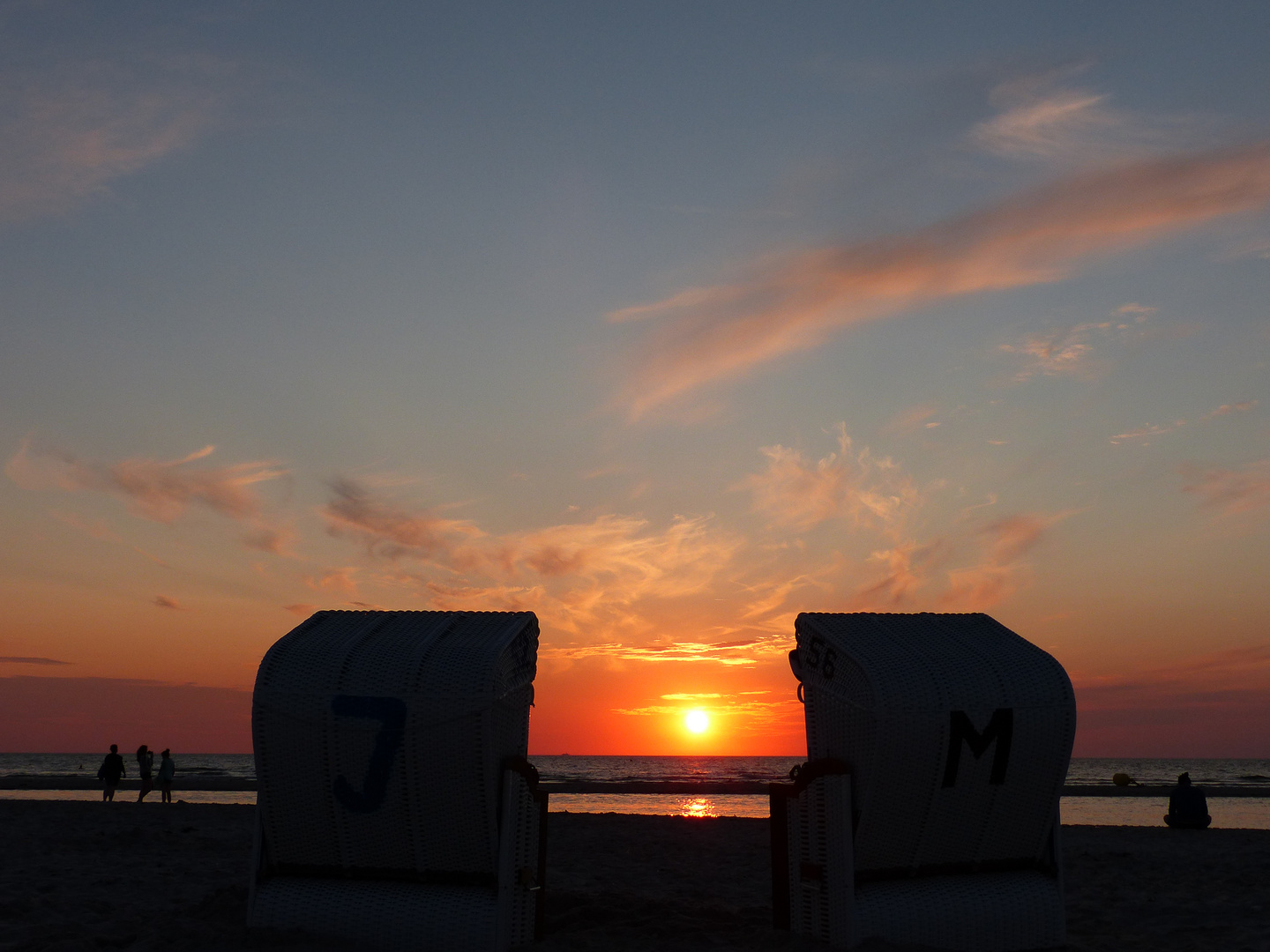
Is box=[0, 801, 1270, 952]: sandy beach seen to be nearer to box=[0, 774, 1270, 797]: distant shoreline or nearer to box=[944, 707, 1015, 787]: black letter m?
box=[944, 707, 1015, 787]: black letter m

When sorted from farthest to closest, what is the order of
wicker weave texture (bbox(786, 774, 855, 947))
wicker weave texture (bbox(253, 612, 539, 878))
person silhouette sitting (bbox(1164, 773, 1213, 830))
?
person silhouette sitting (bbox(1164, 773, 1213, 830)) → wicker weave texture (bbox(786, 774, 855, 947)) → wicker weave texture (bbox(253, 612, 539, 878))

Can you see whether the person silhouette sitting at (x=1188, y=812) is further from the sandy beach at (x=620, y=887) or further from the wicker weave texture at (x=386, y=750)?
the wicker weave texture at (x=386, y=750)

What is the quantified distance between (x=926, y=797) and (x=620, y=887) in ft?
20.7

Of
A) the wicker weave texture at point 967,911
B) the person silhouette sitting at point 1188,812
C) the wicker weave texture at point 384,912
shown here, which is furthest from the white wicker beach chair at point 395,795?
the person silhouette sitting at point 1188,812

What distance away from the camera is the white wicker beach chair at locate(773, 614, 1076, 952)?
8.85 m

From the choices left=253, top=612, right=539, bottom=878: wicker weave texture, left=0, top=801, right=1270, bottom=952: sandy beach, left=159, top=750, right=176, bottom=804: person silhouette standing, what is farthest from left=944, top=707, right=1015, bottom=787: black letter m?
left=159, top=750, right=176, bottom=804: person silhouette standing

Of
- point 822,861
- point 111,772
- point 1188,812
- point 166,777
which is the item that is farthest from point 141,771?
point 1188,812

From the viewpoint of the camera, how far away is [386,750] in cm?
850

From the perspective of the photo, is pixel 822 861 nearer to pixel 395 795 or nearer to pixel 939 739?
pixel 939 739

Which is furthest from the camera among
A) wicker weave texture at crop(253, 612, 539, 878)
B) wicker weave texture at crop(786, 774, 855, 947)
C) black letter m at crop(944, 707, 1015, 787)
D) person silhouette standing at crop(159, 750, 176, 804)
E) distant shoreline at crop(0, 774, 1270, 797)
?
distant shoreline at crop(0, 774, 1270, 797)

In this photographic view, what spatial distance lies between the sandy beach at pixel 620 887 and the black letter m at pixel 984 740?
82.7 inches

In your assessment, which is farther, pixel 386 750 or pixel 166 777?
pixel 166 777

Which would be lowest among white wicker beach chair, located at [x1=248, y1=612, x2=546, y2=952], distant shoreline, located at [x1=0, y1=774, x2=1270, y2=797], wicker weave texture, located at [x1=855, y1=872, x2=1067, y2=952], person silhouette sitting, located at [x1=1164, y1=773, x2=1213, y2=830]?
distant shoreline, located at [x1=0, y1=774, x2=1270, y2=797]

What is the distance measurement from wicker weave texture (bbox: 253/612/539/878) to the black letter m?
12.7ft
